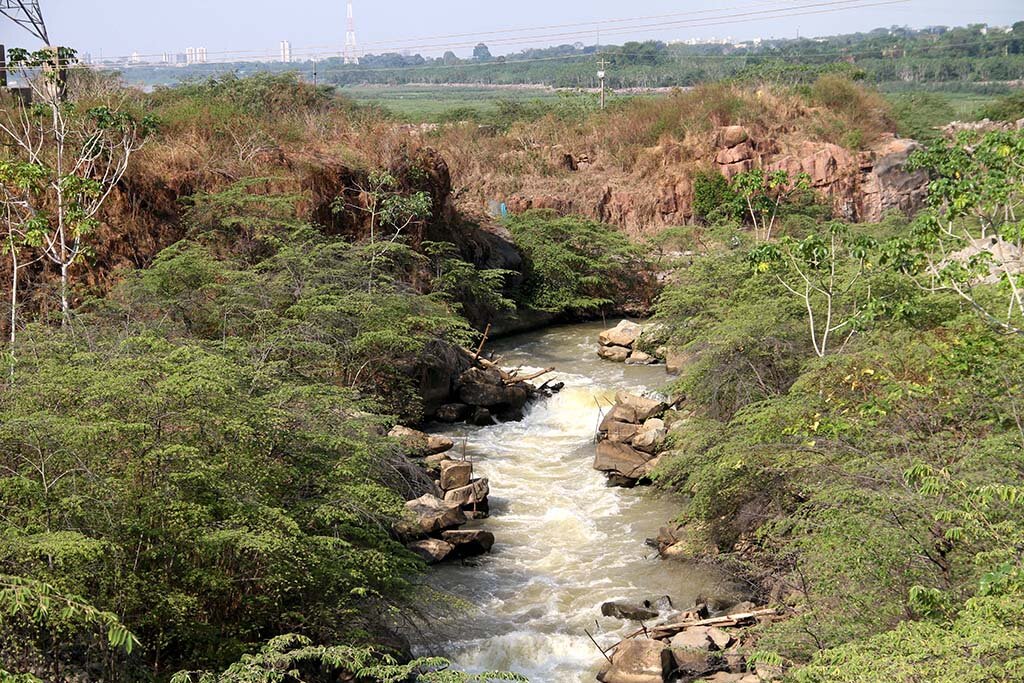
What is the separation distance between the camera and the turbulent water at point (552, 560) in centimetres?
1189

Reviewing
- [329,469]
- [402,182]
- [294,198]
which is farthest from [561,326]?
[329,469]

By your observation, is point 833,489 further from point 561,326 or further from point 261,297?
point 561,326

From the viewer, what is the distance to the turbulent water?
11.9 m

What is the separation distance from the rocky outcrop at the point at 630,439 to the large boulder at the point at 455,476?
2376 millimetres

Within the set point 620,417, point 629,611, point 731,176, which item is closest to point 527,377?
point 620,417

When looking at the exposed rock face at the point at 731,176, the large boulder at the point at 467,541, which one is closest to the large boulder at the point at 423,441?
the large boulder at the point at 467,541

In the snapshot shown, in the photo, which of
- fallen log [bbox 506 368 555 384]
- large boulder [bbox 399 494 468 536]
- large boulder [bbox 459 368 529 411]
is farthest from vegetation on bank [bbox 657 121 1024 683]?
fallen log [bbox 506 368 555 384]

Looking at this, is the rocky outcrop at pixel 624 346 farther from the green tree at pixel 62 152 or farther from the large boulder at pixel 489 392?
the green tree at pixel 62 152

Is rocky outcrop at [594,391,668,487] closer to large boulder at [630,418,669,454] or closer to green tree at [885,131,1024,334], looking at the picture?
large boulder at [630,418,669,454]

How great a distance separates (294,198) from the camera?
22.0 metres

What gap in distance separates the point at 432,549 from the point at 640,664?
3.94m

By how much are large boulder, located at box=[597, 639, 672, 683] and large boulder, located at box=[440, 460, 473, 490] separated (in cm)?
532

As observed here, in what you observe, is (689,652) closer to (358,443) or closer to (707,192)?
(358,443)

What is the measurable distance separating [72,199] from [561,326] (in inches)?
594
